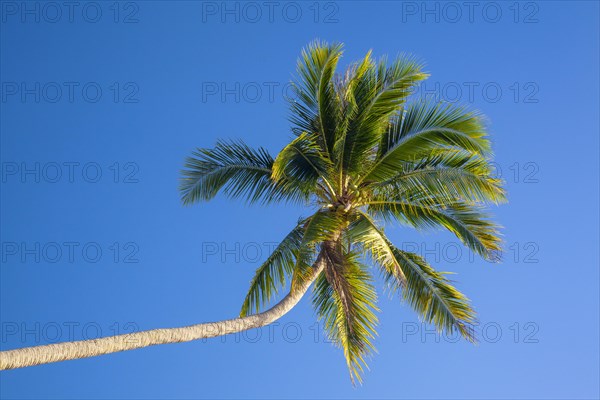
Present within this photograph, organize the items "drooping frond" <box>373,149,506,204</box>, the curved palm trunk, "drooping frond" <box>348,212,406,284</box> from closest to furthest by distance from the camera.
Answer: the curved palm trunk < "drooping frond" <box>348,212,406,284</box> < "drooping frond" <box>373,149,506,204</box>

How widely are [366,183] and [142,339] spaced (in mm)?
5815

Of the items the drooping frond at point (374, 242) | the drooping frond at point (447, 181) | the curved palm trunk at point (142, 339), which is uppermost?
the drooping frond at point (447, 181)

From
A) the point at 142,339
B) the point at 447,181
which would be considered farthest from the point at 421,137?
the point at 142,339

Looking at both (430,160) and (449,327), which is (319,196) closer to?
(430,160)

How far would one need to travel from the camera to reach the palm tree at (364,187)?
17.3 m

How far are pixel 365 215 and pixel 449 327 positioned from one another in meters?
2.53

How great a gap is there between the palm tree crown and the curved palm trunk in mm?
461

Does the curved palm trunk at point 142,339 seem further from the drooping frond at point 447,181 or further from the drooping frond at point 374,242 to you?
the drooping frond at point 447,181

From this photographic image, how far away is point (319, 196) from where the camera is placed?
60.8 feet

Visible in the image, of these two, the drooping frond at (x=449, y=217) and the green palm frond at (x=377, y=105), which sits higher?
the green palm frond at (x=377, y=105)

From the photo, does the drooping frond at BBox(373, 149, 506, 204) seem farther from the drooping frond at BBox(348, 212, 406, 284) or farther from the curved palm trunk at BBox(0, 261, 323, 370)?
the curved palm trunk at BBox(0, 261, 323, 370)

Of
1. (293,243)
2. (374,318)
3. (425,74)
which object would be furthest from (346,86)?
(374,318)

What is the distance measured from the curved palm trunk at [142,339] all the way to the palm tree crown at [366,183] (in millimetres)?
461

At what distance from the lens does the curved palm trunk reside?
41.4 ft
